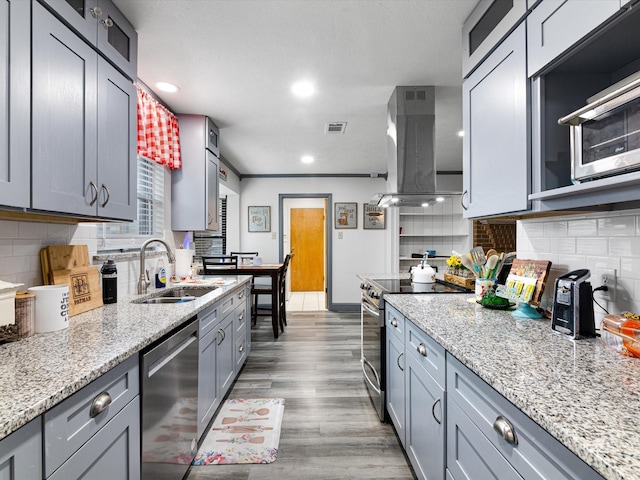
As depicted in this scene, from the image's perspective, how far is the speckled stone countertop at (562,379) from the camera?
1.90ft

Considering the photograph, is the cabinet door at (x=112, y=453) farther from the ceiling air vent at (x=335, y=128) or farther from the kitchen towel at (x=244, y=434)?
the ceiling air vent at (x=335, y=128)

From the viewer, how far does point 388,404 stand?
7.16 ft

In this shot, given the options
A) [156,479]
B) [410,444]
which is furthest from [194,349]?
[410,444]

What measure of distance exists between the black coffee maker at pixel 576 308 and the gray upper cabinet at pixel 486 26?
3.61ft

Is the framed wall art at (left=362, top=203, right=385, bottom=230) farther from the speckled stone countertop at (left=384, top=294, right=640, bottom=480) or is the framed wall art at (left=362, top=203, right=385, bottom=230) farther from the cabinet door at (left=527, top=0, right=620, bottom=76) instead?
the cabinet door at (left=527, top=0, right=620, bottom=76)

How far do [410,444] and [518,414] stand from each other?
3.66 ft

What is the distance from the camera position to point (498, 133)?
1513mm

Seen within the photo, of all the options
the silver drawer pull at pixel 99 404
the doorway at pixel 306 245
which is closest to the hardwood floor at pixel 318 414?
the silver drawer pull at pixel 99 404

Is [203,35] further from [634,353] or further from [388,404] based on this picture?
[388,404]

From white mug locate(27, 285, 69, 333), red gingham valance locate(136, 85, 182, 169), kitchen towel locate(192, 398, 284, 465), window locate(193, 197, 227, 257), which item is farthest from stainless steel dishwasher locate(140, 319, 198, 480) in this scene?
window locate(193, 197, 227, 257)

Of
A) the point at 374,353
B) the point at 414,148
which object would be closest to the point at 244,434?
the point at 374,353

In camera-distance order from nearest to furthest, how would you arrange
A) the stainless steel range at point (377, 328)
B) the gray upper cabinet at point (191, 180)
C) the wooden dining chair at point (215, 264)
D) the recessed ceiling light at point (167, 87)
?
the stainless steel range at point (377, 328) < the recessed ceiling light at point (167, 87) < the gray upper cabinet at point (191, 180) < the wooden dining chair at point (215, 264)

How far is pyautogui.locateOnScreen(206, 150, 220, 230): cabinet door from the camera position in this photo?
10.5 ft

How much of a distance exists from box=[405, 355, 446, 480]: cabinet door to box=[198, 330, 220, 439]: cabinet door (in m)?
1.16
